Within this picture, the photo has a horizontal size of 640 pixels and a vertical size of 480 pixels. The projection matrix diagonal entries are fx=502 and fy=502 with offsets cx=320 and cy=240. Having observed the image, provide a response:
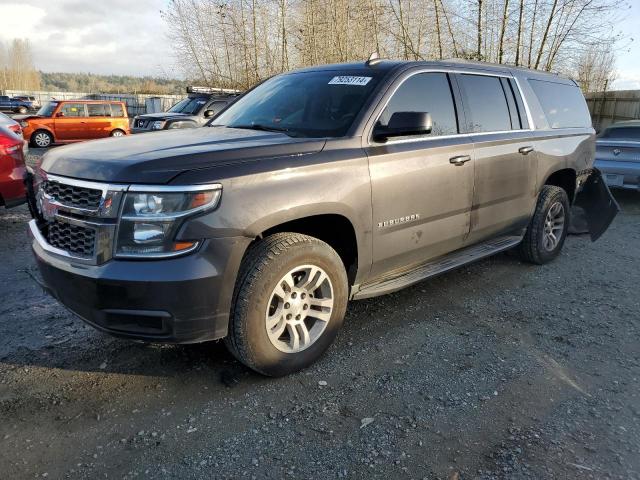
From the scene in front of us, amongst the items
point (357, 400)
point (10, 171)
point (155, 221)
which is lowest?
point (357, 400)

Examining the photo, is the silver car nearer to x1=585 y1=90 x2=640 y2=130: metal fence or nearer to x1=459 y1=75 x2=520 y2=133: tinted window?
x1=459 y1=75 x2=520 y2=133: tinted window

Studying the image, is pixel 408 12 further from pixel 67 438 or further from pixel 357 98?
pixel 67 438

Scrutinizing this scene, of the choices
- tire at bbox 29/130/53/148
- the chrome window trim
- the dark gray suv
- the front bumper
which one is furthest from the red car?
tire at bbox 29/130/53/148

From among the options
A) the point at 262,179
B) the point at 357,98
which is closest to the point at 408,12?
the point at 357,98

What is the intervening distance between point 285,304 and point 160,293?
78cm

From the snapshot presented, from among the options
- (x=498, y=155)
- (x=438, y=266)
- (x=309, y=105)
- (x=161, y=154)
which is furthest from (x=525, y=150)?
(x=161, y=154)

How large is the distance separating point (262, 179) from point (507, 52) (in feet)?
40.5

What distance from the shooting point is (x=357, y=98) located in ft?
11.4

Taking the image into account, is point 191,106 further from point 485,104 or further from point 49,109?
point 485,104

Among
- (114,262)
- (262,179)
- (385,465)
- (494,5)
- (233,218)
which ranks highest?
(494,5)

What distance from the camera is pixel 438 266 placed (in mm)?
3980

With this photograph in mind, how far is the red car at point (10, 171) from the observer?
567 centimetres

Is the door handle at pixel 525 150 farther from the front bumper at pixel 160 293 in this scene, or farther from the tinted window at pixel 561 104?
the front bumper at pixel 160 293

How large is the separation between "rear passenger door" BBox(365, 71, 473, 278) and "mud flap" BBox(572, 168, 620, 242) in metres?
2.52
